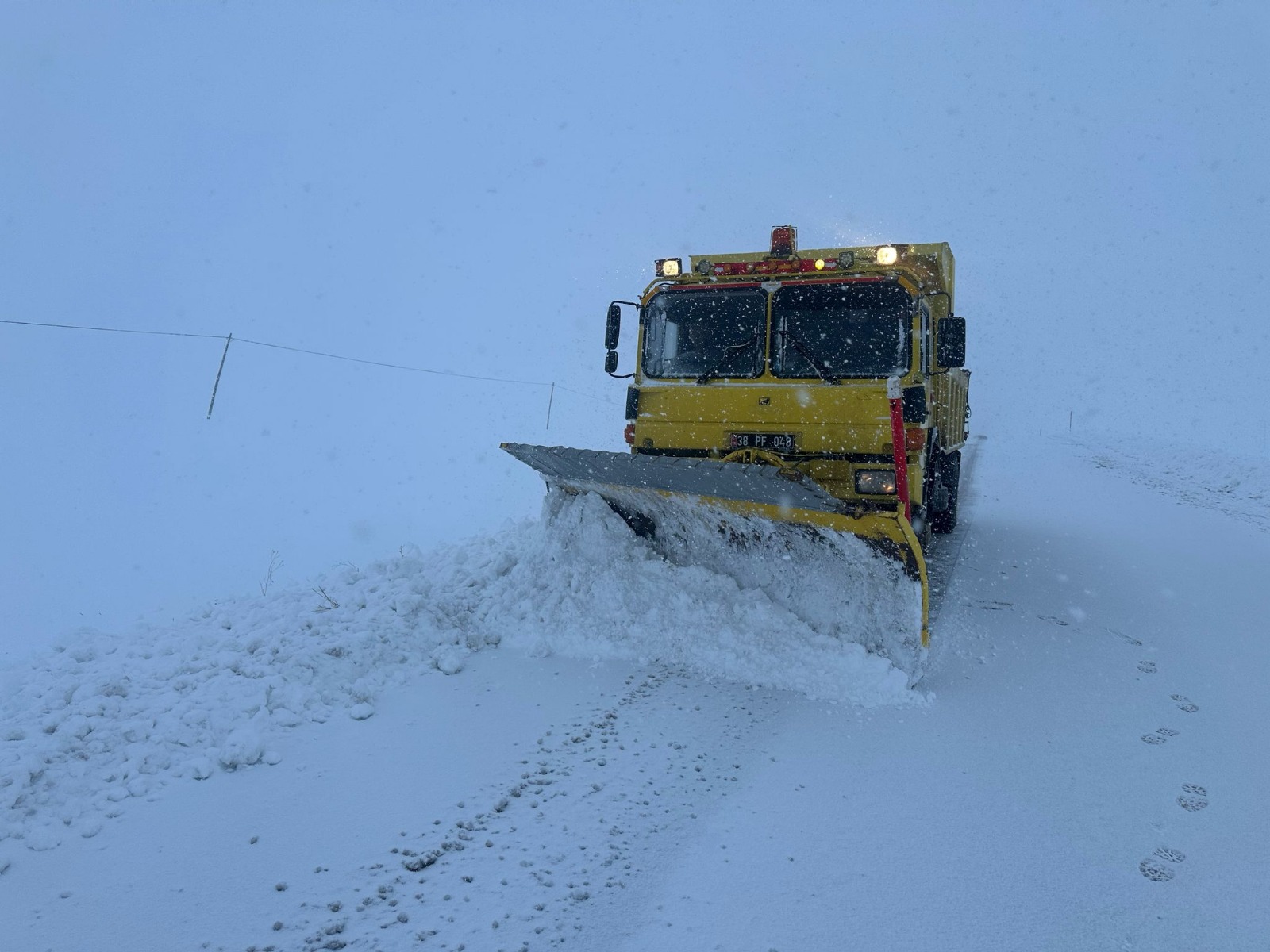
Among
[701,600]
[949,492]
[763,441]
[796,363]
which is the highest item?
[796,363]

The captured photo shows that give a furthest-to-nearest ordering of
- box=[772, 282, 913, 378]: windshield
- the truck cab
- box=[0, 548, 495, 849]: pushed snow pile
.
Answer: box=[772, 282, 913, 378]: windshield → the truck cab → box=[0, 548, 495, 849]: pushed snow pile

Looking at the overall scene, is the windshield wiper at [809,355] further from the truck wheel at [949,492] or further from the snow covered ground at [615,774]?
the truck wheel at [949,492]

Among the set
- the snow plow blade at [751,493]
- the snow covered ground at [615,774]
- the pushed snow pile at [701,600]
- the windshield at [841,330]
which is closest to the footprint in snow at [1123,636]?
the snow covered ground at [615,774]

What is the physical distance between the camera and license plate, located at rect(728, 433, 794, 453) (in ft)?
18.0

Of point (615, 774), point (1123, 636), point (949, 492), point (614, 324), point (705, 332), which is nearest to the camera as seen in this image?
point (615, 774)

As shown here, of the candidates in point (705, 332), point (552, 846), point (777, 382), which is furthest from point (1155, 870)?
point (705, 332)

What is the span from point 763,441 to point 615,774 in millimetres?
2977

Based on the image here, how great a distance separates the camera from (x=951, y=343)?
222 inches

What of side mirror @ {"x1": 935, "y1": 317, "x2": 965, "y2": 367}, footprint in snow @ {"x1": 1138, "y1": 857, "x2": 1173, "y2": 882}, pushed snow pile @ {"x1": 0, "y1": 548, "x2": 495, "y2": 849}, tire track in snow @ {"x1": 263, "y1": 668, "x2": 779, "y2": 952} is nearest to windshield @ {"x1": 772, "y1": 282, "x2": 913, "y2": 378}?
side mirror @ {"x1": 935, "y1": 317, "x2": 965, "y2": 367}

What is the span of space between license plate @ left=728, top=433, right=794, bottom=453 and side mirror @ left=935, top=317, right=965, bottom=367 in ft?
4.14

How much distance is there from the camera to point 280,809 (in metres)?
2.83

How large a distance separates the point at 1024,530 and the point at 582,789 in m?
7.48

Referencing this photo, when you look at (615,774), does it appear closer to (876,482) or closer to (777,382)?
(876,482)

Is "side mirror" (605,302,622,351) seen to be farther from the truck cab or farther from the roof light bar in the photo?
the roof light bar
